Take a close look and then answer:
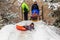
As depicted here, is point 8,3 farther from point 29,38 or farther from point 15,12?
point 29,38

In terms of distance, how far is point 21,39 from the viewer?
1.26m

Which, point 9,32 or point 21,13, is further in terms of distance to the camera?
→ point 21,13

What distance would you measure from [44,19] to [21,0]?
429mm

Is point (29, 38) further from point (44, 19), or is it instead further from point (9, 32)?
point (44, 19)

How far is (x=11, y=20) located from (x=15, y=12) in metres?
0.13

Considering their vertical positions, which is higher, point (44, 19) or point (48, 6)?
point (48, 6)

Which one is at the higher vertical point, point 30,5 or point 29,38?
point 30,5

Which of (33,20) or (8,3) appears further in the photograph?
(8,3)

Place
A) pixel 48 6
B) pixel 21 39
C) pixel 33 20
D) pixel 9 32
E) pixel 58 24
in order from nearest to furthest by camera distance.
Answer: pixel 21 39, pixel 9 32, pixel 33 20, pixel 58 24, pixel 48 6

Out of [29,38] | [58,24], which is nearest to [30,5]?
[58,24]

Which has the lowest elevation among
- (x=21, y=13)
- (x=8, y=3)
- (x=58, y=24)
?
(x=58, y=24)

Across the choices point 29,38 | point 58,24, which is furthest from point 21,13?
point 29,38

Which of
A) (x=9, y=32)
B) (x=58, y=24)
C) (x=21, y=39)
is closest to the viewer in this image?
(x=21, y=39)

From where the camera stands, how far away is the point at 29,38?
129cm
